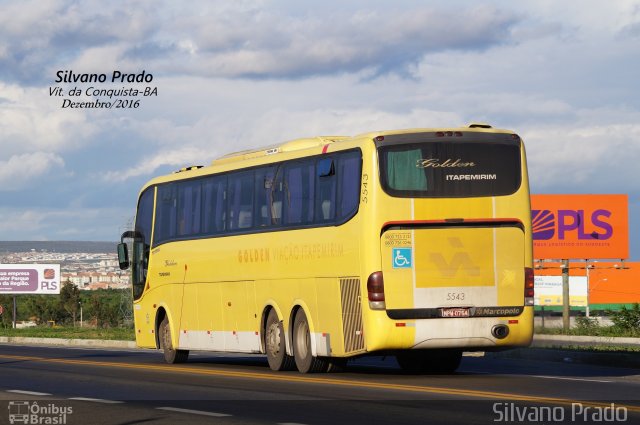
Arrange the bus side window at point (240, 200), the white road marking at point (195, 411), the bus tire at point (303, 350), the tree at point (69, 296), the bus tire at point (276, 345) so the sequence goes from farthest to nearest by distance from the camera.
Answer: the tree at point (69, 296) < the bus side window at point (240, 200) < the bus tire at point (276, 345) < the bus tire at point (303, 350) < the white road marking at point (195, 411)

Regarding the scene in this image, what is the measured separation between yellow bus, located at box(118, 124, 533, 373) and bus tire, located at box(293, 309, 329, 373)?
0.03 metres

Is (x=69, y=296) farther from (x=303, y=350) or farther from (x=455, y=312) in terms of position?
(x=455, y=312)

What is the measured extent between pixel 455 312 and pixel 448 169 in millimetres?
2199

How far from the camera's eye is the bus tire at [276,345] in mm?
23703

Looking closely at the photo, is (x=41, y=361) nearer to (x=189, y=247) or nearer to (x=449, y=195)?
(x=189, y=247)

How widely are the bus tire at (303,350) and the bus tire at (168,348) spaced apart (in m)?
6.30

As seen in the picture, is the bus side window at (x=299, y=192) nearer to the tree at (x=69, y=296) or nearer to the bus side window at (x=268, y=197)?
the bus side window at (x=268, y=197)

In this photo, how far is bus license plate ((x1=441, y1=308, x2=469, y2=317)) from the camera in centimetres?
2073

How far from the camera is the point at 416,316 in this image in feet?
67.7

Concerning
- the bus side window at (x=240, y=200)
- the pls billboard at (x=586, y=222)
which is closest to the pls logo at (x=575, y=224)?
the pls billboard at (x=586, y=222)

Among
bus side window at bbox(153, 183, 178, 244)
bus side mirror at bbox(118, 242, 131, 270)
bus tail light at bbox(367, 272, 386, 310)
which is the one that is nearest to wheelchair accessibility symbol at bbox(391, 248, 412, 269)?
bus tail light at bbox(367, 272, 386, 310)

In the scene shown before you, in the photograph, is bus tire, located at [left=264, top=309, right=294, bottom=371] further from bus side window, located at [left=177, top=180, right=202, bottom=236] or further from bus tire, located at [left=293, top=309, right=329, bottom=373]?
bus side window, located at [left=177, top=180, right=202, bottom=236]

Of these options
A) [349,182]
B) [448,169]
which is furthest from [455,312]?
[349,182]

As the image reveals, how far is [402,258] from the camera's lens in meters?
20.7
